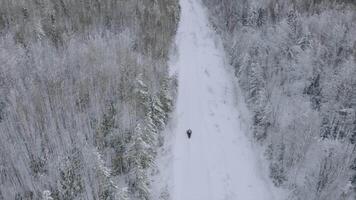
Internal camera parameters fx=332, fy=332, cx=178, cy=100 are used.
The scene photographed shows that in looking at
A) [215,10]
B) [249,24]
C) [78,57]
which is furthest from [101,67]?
[215,10]

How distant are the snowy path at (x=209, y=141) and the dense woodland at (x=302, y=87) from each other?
62 centimetres

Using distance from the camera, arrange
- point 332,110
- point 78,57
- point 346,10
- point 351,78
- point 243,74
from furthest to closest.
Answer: point 346,10 → point 243,74 → point 78,57 → point 351,78 → point 332,110

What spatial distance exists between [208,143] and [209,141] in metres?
0.11

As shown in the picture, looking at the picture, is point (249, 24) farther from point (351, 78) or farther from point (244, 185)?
point (244, 185)

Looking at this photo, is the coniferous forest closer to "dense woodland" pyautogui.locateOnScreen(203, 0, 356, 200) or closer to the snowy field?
"dense woodland" pyautogui.locateOnScreen(203, 0, 356, 200)

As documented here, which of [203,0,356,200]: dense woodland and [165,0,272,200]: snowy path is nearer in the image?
[203,0,356,200]: dense woodland

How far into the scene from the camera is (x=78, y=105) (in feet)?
32.2

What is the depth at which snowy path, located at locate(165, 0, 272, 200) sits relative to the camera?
880 centimetres

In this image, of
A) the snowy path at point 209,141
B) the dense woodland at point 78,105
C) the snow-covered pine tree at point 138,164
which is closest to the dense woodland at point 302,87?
the snowy path at point 209,141

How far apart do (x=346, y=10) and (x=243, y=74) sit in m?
6.56

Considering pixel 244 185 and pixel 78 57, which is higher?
pixel 78 57

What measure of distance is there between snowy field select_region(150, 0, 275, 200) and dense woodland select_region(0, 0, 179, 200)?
0.69 metres

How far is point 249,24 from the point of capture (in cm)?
1655

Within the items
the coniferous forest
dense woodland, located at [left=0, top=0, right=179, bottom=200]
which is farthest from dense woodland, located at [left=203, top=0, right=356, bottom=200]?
dense woodland, located at [left=0, top=0, right=179, bottom=200]
